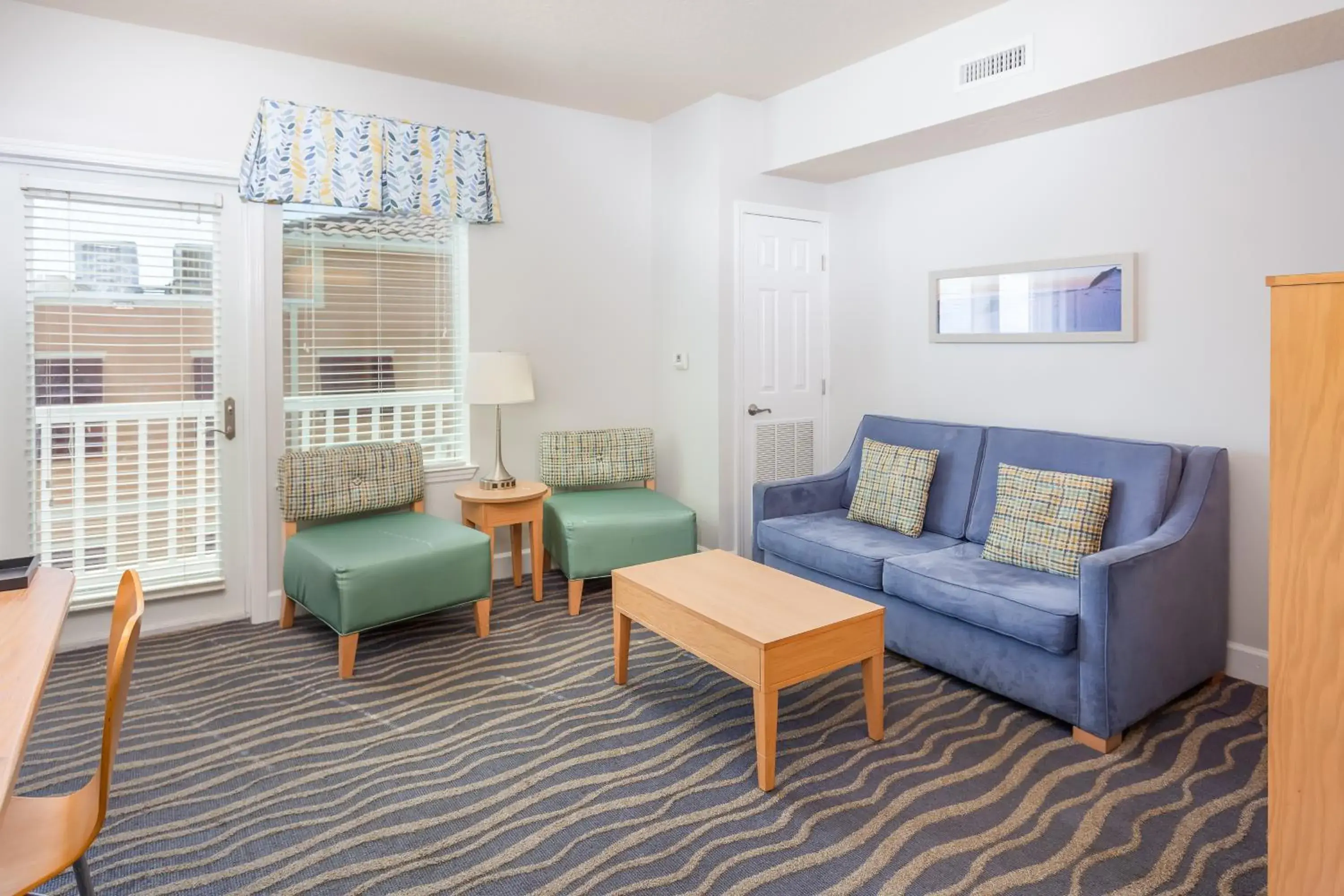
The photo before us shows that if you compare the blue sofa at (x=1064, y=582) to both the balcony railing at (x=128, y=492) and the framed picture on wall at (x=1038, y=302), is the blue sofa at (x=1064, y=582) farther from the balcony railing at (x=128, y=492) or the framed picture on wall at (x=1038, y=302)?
the balcony railing at (x=128, y=492)

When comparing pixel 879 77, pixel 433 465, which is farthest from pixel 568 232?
pixel 879 77

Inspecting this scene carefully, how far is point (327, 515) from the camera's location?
3.66 m

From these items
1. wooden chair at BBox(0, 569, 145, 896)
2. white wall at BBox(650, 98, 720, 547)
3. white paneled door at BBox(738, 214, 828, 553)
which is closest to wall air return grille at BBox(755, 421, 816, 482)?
white paneled door at BBox(738, 214, 828, 553)

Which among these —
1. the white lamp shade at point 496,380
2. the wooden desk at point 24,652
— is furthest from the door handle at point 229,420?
the wooden desk at point 24,652

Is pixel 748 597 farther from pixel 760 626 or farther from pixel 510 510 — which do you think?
pixel 510 510

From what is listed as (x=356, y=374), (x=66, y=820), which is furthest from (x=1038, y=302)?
(x=66, y=820)

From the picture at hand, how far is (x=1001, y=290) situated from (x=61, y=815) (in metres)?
3.81

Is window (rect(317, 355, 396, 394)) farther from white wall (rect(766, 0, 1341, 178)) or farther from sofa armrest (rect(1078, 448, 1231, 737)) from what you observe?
sofa armrest (rect(1078, 448, 1231, 737))

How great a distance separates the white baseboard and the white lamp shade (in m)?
3.17

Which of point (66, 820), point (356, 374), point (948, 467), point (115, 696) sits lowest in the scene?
point (66, 820)

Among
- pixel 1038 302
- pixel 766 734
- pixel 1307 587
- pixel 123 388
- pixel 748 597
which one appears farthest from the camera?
pixel 1038 302

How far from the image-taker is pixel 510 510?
3.96 metres

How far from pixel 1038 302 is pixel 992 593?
1.55 metres

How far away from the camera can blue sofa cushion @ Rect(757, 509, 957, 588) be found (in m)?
3.33
